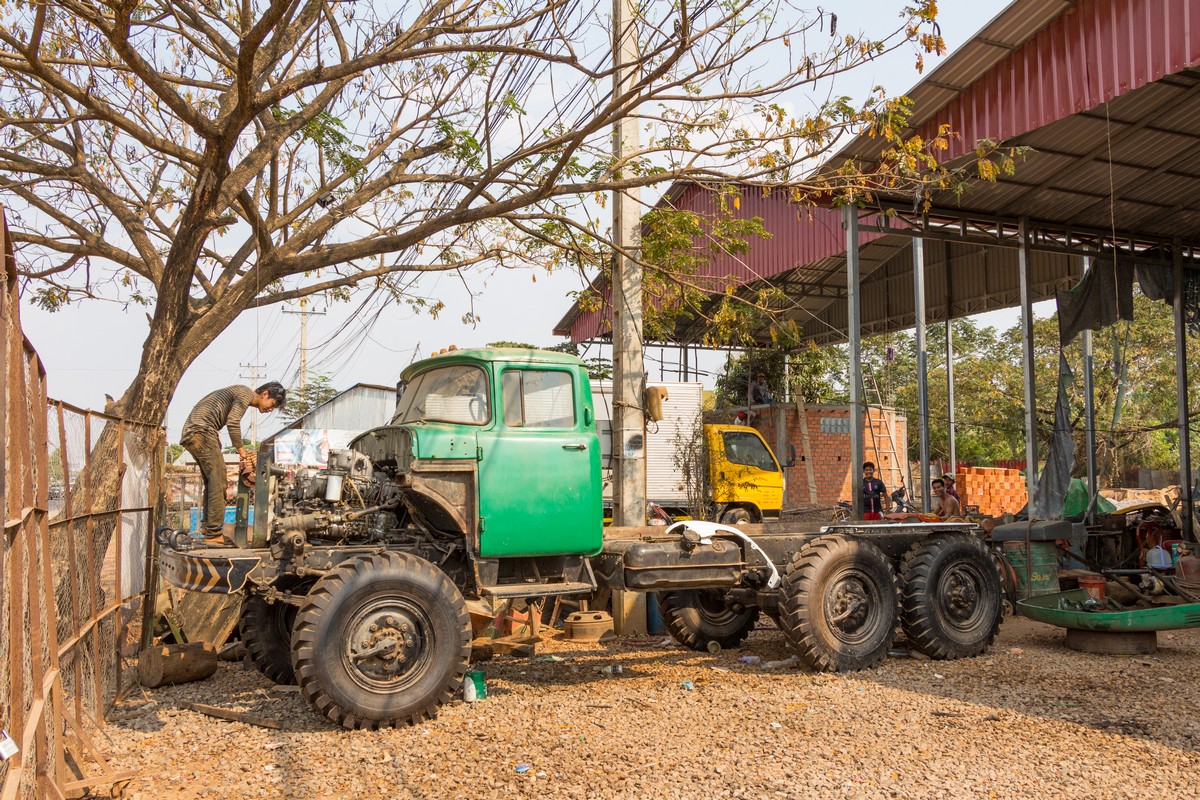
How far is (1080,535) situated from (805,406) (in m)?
11.6

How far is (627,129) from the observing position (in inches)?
386

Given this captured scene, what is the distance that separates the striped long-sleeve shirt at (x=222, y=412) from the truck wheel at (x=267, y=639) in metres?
1.58

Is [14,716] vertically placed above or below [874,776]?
above

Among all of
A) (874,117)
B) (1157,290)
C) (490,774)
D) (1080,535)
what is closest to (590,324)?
(1157,290)

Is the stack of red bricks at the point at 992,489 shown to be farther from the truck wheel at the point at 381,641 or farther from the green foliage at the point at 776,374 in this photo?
the truck wheel at the point at 381,641

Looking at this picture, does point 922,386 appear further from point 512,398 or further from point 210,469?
point 210,469

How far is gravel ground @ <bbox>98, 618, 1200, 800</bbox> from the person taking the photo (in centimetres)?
503

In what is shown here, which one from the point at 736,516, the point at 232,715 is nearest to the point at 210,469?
the point at 232,715

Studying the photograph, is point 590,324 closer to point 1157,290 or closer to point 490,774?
point 1157,290

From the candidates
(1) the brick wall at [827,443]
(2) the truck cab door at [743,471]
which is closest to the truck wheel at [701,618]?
(2) the truck cab door at [743,471]

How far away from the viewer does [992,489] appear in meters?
25.1

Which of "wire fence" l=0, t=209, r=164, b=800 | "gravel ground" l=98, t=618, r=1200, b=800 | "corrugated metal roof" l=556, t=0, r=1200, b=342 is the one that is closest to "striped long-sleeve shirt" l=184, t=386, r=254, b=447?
"wire fence" l=0, t=209, r=164, b=800

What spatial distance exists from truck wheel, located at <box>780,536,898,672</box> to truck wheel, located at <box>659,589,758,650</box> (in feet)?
3.64

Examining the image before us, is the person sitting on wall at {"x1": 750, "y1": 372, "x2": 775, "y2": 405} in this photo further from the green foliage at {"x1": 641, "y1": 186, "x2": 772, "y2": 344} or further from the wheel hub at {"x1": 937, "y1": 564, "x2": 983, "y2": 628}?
the wheel hub at {"x1": 937, "y1": 564, "x2": 983, "y2": 628}
